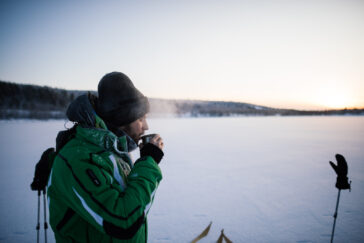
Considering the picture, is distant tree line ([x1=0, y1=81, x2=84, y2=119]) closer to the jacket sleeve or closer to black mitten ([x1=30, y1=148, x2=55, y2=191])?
black mitten ([x1=30, y1=148, x2=55, y2=191])

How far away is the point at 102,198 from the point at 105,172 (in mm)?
116

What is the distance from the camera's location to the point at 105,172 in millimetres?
→ 906

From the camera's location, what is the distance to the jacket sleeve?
0.84m

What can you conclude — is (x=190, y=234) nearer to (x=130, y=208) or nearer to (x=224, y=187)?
(x=224, y=187)

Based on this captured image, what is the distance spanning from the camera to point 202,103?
99375 mm

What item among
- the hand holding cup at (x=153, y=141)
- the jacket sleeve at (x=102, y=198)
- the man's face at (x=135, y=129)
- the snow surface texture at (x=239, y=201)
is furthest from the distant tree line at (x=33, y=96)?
the jacket sleeve at (x=102, y=198)

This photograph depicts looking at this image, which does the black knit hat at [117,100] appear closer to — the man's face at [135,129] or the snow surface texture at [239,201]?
the man's face at [135,129]

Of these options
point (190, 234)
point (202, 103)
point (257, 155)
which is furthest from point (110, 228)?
point (202, 103)

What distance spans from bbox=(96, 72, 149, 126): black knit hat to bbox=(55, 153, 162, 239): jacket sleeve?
0.33 meters

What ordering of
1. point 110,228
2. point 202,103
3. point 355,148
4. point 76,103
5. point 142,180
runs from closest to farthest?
point 110,228 → point 142,180 → point 76,103 → point 355,148 → point 202,103

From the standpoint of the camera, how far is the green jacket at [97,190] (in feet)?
2.79

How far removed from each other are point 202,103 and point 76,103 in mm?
99342

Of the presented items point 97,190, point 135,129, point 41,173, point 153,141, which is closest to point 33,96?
point 41,173

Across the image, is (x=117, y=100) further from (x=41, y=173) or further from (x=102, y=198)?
(x=41, y=173)
